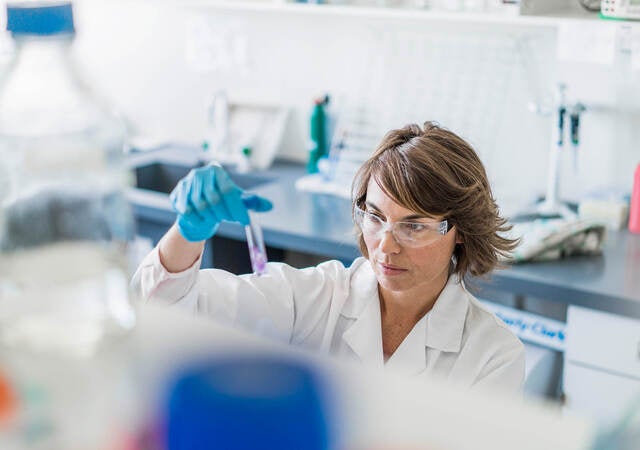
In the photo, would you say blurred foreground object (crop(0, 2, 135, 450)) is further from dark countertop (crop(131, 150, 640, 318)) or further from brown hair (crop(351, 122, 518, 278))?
dark countertop (crop(131, 150, 640, 318))

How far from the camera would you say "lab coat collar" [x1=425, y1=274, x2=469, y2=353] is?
5.27 ft

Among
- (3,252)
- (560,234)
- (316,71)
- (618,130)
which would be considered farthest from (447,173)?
(316,71)

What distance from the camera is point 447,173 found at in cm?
161

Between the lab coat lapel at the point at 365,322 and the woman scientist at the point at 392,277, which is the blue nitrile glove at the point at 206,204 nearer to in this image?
the woman scientist at the point at 392,277

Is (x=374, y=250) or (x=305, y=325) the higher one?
(x=374, y=250)

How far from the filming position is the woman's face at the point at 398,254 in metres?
1.62

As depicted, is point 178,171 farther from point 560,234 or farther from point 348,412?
point 348,412

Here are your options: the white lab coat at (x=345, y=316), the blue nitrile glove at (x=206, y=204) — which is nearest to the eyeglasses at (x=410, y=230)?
the white lab coat at (x=345, y=316)

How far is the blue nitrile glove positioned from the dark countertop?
41cm

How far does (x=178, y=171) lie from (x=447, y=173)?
2.02m

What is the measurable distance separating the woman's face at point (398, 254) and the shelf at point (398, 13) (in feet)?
3.78

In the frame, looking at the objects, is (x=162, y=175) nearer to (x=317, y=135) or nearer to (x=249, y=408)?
(x=317, y=135)

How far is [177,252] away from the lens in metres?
1.51

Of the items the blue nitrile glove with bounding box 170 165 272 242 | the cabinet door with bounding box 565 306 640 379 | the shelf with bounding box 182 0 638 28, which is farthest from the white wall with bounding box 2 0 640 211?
the blue nitrile glove with bounding box 170 165 272 242
